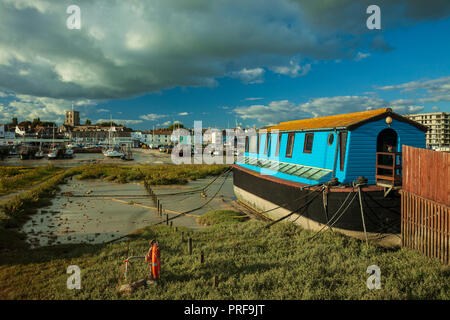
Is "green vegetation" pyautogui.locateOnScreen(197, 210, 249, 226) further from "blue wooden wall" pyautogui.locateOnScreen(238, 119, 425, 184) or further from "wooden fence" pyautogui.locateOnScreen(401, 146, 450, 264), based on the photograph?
"wooden fence" pyautogui.locateOnScreen(401, 146, 450, 264)

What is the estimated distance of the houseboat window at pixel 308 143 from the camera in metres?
13.6

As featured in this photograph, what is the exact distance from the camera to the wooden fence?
7730 mm

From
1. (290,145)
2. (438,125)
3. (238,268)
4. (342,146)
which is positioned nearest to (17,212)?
(238,268)

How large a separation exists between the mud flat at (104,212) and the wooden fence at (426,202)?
9.78 meters

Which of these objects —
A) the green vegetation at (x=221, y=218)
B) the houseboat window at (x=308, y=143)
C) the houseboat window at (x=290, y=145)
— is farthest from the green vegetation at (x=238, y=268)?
the houseboat window at (x=290, y=145)

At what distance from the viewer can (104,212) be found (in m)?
17.5

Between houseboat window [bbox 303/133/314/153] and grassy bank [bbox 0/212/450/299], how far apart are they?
4747 mm

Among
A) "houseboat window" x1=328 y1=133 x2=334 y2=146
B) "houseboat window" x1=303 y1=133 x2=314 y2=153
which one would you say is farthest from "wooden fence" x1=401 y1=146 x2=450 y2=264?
"houseboat window" x1=303 y1=133 x2=314 y2=153

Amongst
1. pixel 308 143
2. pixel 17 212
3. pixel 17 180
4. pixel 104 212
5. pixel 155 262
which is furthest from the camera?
pixel 17 180

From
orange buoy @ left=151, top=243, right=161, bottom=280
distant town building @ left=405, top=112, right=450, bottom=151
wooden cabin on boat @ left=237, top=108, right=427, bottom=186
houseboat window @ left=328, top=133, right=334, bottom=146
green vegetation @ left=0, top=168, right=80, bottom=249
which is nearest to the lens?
orange buoy @ left=151, top=243, right=161, bottom=280

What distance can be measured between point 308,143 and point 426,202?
20.6ft

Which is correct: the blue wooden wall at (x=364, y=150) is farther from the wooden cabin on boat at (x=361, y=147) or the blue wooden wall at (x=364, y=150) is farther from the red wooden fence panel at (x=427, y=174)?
the red wooden fence panel at (x=427, y=174)

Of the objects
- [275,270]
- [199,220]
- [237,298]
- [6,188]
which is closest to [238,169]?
[199,220]

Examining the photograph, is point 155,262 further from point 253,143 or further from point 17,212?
point 253,143
